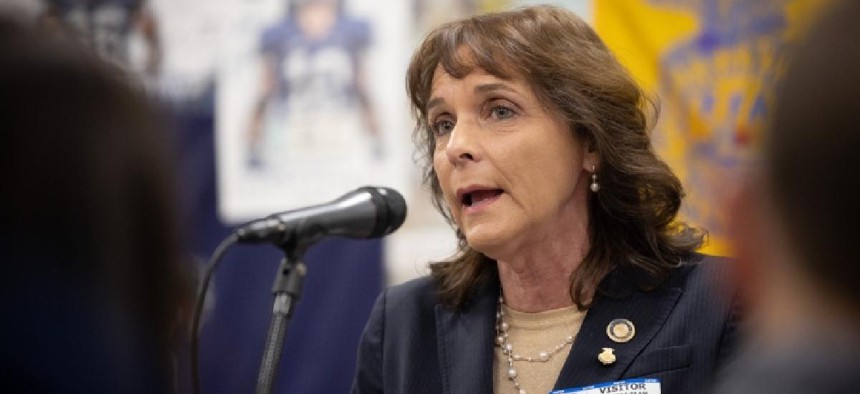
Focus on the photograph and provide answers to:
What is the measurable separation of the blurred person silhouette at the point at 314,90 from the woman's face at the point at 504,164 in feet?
5.94

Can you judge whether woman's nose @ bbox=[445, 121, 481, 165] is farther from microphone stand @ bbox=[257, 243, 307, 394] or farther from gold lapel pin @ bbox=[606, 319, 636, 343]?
microphone stand @ bbox=[257, 243, 307, 394]

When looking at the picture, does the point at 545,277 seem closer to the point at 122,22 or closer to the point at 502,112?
the point at 502,112

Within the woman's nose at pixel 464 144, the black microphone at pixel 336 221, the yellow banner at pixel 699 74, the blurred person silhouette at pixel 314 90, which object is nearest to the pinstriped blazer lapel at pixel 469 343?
the woman's nose at pixel 464 144

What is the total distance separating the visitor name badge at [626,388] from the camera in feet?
8.80

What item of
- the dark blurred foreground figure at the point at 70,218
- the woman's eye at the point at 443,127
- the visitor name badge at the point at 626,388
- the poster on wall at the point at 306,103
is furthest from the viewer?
the poster on wall at the point at 306,103

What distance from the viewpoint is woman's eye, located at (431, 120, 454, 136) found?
306 centimetres

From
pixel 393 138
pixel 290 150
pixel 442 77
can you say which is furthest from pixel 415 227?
pixel 442 77

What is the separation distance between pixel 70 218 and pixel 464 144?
1850 mm

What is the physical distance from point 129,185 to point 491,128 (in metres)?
1.88

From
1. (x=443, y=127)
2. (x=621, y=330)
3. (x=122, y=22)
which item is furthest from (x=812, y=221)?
(x=122, y=22)

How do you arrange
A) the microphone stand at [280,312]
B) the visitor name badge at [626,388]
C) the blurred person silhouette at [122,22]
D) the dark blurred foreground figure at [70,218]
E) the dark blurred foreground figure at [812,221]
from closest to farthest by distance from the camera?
the dark blurred foreground figure at [812,221], the dark blurred foreground figure at [70,218], the microphone stand at [280,312], the visitor name badge at [626,388], the blurred person silhouette at [122,22]

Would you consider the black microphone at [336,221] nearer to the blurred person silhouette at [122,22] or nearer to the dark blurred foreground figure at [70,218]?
the dark blurred foreground figure at [70,218]

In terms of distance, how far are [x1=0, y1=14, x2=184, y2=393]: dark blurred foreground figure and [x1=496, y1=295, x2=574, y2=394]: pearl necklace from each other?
5.96 feet

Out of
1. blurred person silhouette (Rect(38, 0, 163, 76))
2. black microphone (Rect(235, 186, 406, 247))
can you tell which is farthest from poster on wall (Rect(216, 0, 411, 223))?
black microphone (Rect(235, 186, 406, 247))
